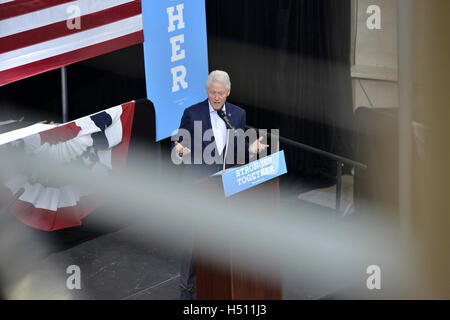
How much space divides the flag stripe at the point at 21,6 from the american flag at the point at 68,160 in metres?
0.72

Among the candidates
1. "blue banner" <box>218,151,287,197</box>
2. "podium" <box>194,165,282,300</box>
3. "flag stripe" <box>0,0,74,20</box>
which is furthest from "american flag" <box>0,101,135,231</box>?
"blue banner" <box>218,151,287,197</box>

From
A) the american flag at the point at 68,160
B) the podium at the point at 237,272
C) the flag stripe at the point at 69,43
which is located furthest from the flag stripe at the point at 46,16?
the podium at the point at 237,272

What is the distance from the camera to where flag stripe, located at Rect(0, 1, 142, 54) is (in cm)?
351

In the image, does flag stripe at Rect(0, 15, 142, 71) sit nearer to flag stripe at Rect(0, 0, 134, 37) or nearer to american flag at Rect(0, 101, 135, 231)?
flag stripe at Rect(0, 0, 134, 37)

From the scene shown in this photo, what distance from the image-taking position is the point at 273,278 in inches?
104

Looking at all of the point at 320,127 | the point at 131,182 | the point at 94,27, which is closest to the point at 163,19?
the point at 94,27

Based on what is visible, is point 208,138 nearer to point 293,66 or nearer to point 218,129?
point 218,129

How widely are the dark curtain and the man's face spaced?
6.88 ft

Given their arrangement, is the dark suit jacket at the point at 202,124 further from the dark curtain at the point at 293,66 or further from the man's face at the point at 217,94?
the dark curtain at the point at 293,66

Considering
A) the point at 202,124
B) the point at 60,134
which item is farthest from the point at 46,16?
the point at 202,124

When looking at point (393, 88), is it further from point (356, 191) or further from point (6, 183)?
point (6, 183)

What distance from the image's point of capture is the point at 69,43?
3.81m

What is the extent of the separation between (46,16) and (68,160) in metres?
0.93

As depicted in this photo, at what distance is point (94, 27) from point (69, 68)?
14.8 inches
